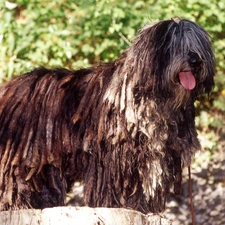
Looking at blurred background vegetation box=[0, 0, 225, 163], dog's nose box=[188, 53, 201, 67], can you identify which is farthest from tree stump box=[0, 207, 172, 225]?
blurred background vegetation box=[0, 0, 225, 163]

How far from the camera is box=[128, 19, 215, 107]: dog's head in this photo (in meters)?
4.96

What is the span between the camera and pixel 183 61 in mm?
4945

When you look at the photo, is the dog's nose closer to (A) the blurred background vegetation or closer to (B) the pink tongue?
(B) the pink tongue

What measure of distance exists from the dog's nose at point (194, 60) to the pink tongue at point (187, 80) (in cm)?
6

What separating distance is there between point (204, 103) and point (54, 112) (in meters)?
3.38

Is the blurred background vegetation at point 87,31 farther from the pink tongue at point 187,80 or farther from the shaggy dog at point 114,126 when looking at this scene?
the pink tongue at point 187,80

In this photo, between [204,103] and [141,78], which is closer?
[141,78]

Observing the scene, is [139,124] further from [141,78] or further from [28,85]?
[28,85]

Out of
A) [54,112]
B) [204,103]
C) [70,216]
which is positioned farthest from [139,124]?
[204,103]

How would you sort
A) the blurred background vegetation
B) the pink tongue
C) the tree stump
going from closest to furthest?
the tree stump, the pink tongue, the blurred background vegetation

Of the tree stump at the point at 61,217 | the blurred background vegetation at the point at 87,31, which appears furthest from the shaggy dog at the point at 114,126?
the blurred background vegetation at the point at 87,31

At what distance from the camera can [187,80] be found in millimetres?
4961

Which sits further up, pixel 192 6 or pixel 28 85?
pixel 192 6

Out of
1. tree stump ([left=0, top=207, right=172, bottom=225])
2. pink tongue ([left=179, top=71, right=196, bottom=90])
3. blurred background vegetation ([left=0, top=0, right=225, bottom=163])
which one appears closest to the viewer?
tree stump ([left=0, top=207, right=172, bottom=225])
